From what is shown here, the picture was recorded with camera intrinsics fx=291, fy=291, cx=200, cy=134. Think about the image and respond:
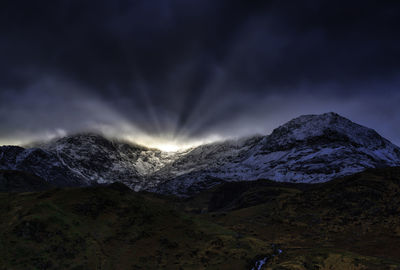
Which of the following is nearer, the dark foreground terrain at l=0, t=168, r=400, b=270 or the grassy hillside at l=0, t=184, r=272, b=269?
the dark foreground terrain at l=0, t=168, r=400, b=270

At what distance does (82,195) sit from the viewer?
73.1 meters

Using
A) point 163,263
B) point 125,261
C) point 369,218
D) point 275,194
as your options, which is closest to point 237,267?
point 163,263

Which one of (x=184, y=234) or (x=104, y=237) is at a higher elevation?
(x=104, y=237)

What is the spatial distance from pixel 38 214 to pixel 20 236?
6269mm

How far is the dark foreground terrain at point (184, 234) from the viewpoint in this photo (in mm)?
50297

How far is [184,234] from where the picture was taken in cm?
6644

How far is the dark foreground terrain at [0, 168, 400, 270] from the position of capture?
50.3m

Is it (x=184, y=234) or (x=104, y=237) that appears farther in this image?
(x=184, y=234)

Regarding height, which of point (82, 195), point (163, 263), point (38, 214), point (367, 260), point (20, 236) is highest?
point (82, 195)

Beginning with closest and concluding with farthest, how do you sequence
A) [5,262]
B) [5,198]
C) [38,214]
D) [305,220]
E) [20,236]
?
[5,262]
[20,236]
[38,214]
[5,198]
[305,220]

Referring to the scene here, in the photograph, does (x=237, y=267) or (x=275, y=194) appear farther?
(x=275, y=194)

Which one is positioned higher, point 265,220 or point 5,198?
point 5,198

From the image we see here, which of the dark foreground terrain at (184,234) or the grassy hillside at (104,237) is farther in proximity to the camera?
the grassy hillside at (104,237)

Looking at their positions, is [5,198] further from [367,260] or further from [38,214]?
[367,260]
